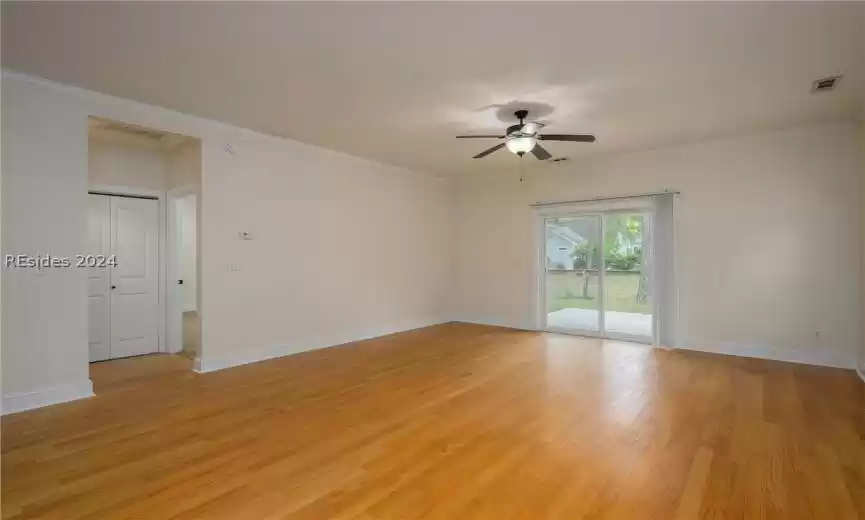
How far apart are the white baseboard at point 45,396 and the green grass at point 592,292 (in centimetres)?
617

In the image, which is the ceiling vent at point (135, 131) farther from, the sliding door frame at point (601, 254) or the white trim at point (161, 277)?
the sliding door frame at point (601, 254)

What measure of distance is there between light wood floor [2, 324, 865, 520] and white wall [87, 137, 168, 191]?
2261 mm

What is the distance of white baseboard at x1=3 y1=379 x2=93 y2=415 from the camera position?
11.4 ft

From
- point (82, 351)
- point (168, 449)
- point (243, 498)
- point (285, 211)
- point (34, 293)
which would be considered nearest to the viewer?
point (243, 498)

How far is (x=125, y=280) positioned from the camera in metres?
5.38

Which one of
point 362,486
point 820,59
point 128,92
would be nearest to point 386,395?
point 362,486

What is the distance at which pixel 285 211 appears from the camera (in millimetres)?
5520

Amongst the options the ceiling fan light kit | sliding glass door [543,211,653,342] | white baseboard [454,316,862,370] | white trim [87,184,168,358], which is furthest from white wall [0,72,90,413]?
white baseboard [454,316,862,370]

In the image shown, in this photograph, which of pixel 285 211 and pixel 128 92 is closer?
pixel 128 92

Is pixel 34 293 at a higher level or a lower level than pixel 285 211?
lower

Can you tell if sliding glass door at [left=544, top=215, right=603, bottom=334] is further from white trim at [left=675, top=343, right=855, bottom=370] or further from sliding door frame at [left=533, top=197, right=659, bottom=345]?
white trim at [left=675, top=343, right=855, bottom=370]

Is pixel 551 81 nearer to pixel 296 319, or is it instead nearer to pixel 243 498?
pixel 243 498

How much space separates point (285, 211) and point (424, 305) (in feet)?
10.6

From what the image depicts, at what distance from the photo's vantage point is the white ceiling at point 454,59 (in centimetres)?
265
